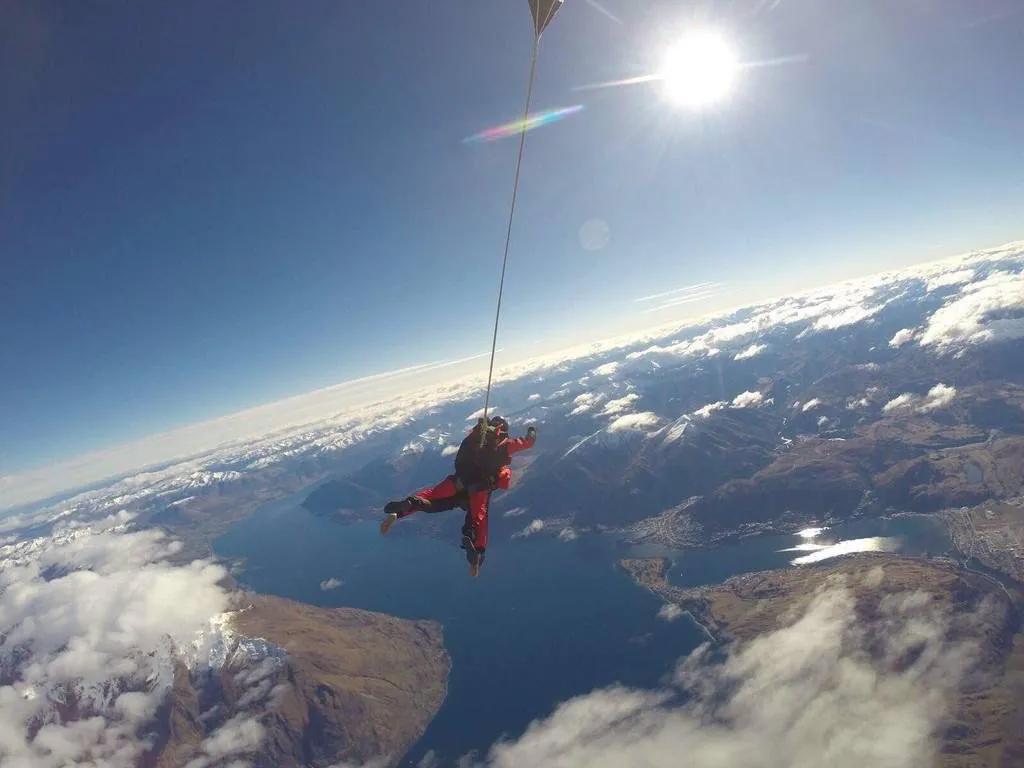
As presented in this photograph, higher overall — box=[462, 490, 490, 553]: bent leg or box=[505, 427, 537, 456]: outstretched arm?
box=[505, 427, 537, 456]: outstretched arm

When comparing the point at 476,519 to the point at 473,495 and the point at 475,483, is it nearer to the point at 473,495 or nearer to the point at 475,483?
the point at 473,495

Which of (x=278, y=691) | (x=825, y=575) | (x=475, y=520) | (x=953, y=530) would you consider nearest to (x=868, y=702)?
(x=825, y=575)

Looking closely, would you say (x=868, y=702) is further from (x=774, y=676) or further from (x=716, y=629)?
(x=716, y=629)

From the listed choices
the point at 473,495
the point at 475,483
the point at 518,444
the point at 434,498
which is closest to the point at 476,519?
the point at 473,495

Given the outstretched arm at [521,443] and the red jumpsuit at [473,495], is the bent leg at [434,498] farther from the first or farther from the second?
the outstretched arm at [521,443]

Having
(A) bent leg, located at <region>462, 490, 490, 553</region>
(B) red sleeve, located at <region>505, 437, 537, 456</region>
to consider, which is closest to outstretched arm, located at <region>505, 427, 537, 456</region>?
(B) red sleeve, located at <region>505, 437, 537, 456</region>

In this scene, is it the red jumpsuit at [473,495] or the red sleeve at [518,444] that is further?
the red sleeve at [518,444]

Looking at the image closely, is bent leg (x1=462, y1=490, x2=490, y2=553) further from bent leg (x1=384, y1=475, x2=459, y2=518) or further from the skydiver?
bent leg (x1=384, y1=475, x2=459, y2=518)

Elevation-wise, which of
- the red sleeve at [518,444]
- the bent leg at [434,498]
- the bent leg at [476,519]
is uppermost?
the red sleeve at [518,444]

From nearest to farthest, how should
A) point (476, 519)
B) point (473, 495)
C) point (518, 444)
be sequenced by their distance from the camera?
point (473, 495), point (476, 519), point (518, 444)

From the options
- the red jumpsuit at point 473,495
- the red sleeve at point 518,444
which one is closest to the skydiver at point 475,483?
the red jumpsuit at point 473,495

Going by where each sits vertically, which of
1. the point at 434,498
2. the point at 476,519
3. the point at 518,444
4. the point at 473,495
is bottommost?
the point at 476,519
